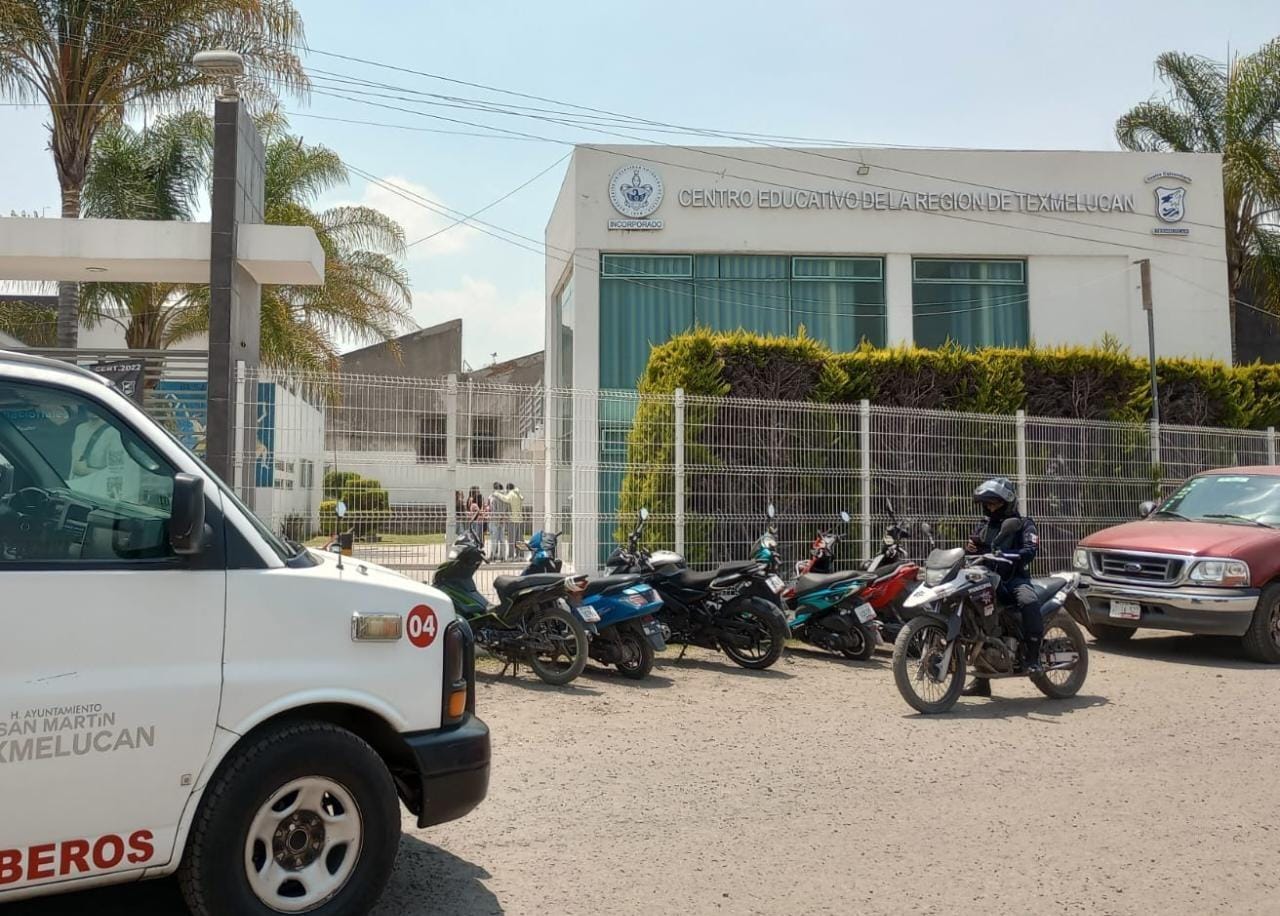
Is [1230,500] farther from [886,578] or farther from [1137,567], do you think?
[886,578]

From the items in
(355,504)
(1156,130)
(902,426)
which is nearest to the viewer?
(355,504)

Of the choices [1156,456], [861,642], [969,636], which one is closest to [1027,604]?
[969,636]

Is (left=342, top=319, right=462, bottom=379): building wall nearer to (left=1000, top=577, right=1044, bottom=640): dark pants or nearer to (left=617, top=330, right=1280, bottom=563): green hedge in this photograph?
(left=617, top=330, right=1280, bottom=563): green hedge

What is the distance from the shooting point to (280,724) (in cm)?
385

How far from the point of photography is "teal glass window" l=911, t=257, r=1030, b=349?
22.9m

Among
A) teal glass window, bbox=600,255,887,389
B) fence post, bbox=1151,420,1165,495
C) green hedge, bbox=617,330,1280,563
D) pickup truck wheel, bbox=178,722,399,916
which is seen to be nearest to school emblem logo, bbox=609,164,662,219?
teal glass window, bbox=600,255,887,389

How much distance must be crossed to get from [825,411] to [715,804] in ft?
26.1

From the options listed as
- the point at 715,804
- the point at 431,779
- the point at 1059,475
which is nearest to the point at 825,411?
the point at 1059,475

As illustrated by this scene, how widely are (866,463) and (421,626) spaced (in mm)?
9551

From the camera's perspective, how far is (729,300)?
72.9 feet

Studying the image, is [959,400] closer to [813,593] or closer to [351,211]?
[813,593]

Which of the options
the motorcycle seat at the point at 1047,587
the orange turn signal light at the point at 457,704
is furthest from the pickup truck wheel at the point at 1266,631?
the orange turn signal light at the point at 457,704

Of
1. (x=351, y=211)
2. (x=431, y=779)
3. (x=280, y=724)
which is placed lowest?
(x=431, y=779)

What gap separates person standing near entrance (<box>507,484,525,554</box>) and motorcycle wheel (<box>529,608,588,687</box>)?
170 centimetres
